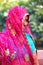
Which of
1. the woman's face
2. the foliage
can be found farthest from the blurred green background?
the woman's face

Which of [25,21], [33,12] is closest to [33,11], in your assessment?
[33,12]

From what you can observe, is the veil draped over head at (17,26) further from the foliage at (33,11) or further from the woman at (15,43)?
the foliage at (33,11)

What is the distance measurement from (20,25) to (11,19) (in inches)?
3.2

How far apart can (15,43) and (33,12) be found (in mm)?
1356

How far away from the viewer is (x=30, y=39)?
5.93 ft

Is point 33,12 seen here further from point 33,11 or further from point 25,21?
point 25,21

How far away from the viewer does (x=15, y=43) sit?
1.72m

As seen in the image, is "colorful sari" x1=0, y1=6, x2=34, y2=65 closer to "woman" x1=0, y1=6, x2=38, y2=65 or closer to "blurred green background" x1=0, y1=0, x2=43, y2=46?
"woman" x1=0, y1=6, x2=38, y2=65

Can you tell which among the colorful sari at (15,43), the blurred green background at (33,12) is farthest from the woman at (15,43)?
the blurred green background at (33,12)

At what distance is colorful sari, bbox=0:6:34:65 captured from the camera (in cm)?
171

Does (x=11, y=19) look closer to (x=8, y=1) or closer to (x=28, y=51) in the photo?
(x=28, y=51)

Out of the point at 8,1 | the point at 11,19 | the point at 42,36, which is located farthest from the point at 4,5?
the point at 11,19

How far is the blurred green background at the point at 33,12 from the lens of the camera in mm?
2961

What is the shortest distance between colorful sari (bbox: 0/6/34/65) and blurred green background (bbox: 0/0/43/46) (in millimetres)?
1185
